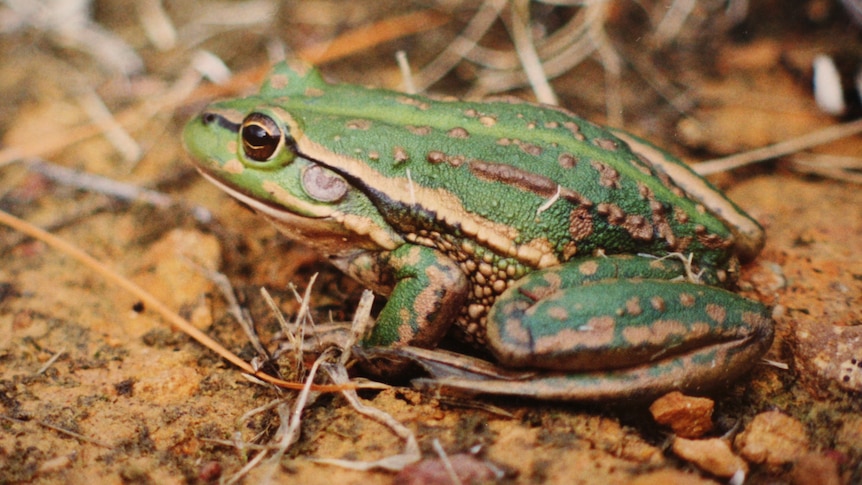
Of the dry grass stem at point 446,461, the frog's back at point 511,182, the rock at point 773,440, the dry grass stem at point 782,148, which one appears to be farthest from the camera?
the dry grass stem at point 782,148

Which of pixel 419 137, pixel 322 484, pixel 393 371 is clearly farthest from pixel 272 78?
pixel 322 484

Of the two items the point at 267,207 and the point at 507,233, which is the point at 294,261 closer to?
the point at 267,207

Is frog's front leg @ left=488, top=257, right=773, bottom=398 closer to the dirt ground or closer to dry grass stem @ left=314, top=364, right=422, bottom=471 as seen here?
the dirt ground

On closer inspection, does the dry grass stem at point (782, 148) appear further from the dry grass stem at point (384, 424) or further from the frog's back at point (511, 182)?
the dry grass stem at point (384, 424)

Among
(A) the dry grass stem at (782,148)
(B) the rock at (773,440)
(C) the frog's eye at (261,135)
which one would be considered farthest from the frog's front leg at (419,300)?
(A) the dry grass stem at (782,148)

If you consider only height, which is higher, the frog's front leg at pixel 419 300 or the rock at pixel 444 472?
the frog's front leg at pixel 419 300

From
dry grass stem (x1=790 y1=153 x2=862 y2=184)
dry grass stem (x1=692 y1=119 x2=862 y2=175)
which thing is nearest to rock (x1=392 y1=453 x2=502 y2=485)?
dry grass stem (x1=692 y1=119 x2=862 y2=175)

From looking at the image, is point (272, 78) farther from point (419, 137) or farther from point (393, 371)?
point (393, 371)
